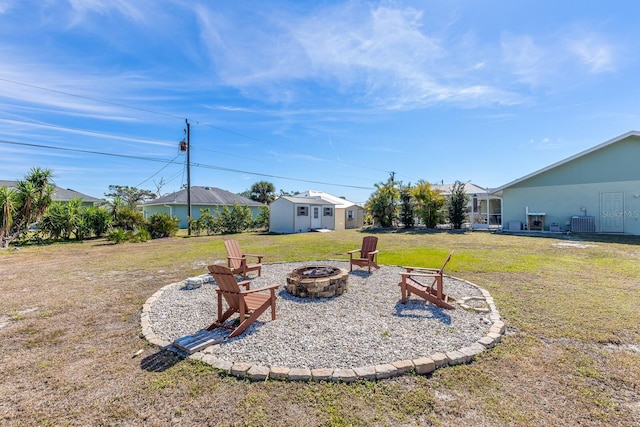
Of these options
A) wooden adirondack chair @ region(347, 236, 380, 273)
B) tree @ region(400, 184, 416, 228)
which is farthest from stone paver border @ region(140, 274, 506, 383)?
tree @ region(400, 184, 416, 228)

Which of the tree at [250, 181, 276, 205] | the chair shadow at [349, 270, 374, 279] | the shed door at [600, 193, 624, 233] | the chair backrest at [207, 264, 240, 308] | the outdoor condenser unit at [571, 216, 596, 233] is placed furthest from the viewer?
the tree at [250, 181, 276, 205]

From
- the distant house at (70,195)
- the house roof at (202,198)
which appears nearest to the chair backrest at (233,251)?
the house roof at (202,198)

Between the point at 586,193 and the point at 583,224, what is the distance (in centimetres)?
181

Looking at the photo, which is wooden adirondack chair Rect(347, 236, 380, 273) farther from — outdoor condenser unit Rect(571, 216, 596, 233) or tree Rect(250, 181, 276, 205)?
tree Rect(250, 181, 276, 205)

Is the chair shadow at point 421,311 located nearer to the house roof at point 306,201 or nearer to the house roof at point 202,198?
the house roof at point 306,201

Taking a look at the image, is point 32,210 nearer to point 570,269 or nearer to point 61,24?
point 61,24

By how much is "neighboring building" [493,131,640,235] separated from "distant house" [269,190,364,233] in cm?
1217

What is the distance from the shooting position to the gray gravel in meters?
3.07

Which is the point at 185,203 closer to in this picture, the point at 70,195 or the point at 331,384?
the point at 70,195

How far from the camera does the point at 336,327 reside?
3814 mm

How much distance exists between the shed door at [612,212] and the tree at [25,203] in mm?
29936

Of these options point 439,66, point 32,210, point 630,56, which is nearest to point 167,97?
point 32,210

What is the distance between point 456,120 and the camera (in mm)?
17125

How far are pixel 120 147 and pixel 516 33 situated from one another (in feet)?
73.8
